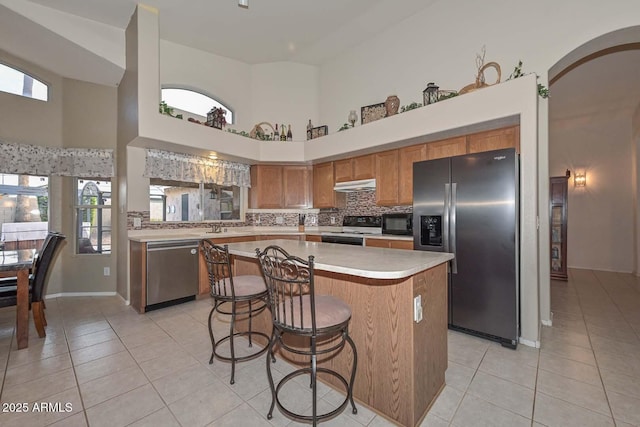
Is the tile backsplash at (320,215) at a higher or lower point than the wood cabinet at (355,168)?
lower

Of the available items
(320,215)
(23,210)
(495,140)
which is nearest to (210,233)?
(320,215)

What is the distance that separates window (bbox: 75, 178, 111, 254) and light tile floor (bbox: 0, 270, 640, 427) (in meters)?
1.38

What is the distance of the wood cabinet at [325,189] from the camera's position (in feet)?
15.7


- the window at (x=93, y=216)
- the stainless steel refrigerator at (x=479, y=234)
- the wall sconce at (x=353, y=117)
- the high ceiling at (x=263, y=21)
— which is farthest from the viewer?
the wall sconce at (x=353, y=117)

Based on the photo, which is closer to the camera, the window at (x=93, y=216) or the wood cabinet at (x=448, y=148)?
the wood cabinet at (x=448, y=148)

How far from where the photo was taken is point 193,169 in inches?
176

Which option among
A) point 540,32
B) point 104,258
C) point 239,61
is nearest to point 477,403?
point 540,32

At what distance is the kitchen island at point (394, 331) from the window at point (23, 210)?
4.43 meters

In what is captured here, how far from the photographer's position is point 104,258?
427 cm

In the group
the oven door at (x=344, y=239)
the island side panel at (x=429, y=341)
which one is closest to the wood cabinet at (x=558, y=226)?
the oven door at (x=344, y=239)

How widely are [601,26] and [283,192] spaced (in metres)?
4.32

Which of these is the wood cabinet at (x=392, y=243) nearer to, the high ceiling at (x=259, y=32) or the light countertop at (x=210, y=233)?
the light countertop at (x=210, y=233)

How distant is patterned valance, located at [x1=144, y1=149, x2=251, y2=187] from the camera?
160 inches

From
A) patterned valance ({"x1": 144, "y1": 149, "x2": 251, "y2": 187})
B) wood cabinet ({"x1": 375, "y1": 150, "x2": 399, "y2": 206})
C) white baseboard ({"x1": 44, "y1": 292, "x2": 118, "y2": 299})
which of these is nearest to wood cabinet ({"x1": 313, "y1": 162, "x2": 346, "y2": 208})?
wood cabinet ({"x1": 375, "y1": 150, "x2": 399, "y2": 206})
